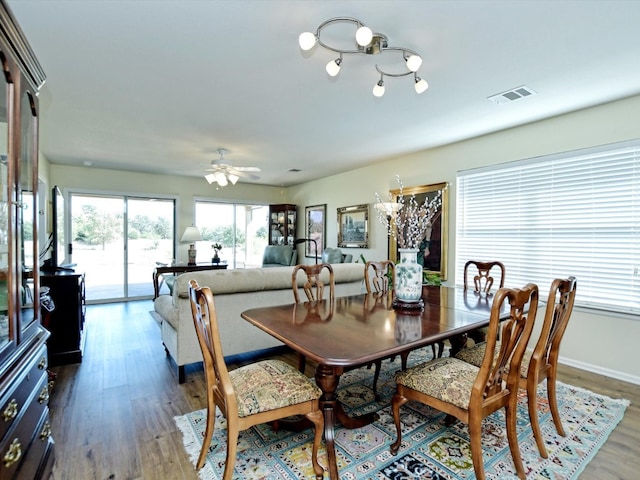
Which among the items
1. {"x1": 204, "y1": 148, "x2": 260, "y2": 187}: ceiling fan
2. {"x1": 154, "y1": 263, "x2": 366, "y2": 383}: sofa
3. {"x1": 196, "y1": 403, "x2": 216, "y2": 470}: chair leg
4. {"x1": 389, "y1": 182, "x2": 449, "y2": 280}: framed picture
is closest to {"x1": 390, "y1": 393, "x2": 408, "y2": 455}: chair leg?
{"x1": 196, "y1": 403, "x2": 216, "y2": 470}: chair leg

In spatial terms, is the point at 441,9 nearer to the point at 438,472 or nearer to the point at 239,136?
the point at 438,472

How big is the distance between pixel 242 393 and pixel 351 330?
622 millimetres

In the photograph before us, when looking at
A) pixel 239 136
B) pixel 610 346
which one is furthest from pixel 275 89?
pixel 610 346

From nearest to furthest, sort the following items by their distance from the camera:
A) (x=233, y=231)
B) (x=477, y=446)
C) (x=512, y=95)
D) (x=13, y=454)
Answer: (x=13, y=454) < (x=477, y=446) < (x=512, y=95) < (x=233, y=231)

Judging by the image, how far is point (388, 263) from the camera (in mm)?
3270

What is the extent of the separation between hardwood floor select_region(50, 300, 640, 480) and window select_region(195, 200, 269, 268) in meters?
3.83

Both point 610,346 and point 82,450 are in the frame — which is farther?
point 610,346

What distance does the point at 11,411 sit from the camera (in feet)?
3.87

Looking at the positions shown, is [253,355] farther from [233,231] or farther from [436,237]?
[233,231]

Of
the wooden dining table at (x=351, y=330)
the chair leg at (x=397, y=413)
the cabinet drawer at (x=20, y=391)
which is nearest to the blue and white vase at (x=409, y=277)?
the wooden dining table at (x=351, y=330)

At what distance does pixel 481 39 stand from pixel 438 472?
8.48ft

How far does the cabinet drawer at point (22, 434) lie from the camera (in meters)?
1.12

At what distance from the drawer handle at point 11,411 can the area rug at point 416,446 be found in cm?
91

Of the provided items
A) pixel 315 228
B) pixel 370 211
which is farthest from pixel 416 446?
pixel 315 228
